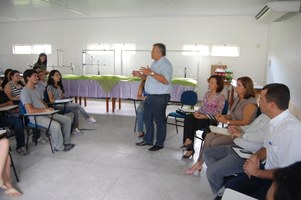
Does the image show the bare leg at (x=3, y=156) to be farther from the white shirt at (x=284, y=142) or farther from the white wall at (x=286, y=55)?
the white wall at (x=286, y=55)

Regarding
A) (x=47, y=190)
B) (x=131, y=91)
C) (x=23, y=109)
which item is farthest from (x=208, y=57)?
(x=47, y=190)

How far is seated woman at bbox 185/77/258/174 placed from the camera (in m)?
2.46

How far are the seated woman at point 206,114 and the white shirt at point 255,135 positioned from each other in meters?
0.95

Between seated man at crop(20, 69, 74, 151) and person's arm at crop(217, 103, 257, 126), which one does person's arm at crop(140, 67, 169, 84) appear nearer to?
person's arm at crop(217, 103, 257, 126)

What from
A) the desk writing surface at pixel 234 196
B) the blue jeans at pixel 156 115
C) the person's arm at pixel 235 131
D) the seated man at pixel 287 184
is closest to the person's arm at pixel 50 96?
the blue jeans at pixel 156 115

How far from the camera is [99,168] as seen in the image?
2.82 meters

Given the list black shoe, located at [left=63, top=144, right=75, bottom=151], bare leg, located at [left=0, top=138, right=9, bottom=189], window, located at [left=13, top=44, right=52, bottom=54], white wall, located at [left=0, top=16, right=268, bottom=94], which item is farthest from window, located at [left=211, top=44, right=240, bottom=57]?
bare leg, located at [left=0, top=138, right=9, bottom=189]

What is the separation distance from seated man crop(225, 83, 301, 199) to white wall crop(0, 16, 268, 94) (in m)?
5.96

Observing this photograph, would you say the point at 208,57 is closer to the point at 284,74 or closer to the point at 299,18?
the point at 284,74

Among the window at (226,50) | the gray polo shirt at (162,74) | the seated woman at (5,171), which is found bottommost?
the seated woman at (5,171)

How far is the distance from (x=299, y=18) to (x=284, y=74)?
1233 millimetres

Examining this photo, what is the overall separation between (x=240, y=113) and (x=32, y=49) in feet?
28.0

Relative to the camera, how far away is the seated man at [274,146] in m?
1.39

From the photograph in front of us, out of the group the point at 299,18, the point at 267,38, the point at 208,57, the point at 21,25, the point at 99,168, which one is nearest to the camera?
the point at 99,168
